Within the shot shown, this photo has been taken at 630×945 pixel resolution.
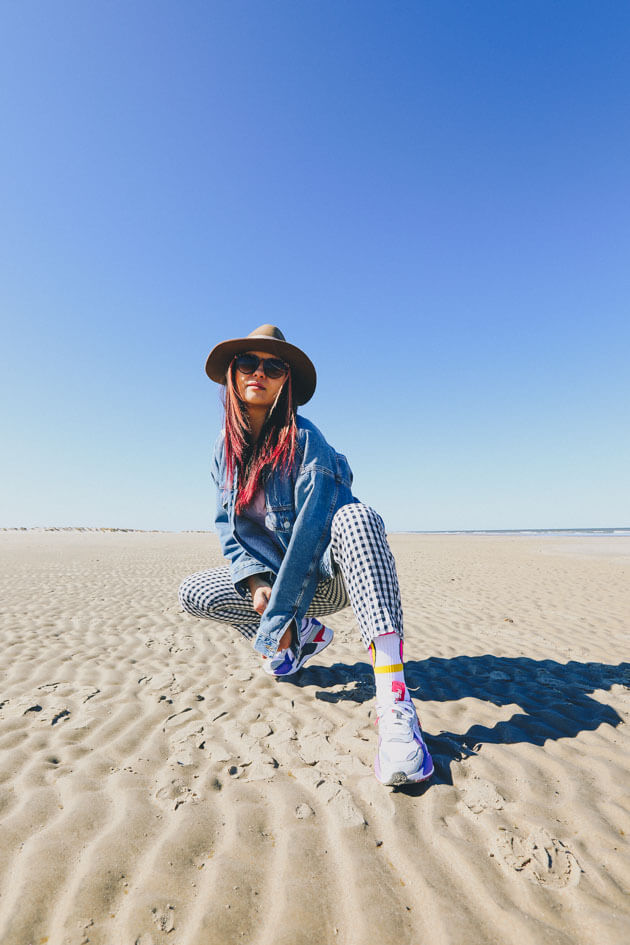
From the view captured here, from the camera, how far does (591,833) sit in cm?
154

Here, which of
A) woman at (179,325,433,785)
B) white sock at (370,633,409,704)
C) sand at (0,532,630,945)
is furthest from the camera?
woman at (179,325,433,785)

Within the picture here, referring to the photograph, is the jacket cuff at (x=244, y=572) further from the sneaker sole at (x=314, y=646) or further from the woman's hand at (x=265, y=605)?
the sneaker sole at (x=314, y=646)

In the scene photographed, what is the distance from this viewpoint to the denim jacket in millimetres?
2367

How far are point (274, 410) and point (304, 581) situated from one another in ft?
3.45

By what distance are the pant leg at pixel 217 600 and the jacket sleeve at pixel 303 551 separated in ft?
1.29

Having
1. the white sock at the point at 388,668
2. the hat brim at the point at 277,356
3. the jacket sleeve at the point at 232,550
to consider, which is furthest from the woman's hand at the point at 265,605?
the hat brim at the point at 277,356

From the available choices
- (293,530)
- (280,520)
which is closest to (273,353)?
(280,520)

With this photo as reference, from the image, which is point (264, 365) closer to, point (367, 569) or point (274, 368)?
point (274, 368)

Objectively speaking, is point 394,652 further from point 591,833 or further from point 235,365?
point 235,365

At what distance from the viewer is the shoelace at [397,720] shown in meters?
1.75

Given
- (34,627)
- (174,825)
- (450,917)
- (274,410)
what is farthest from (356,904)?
(34,627)

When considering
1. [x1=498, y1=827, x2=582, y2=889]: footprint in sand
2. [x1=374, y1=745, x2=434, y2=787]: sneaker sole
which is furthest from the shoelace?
[x1=498, y1=827, x2=582, y2=889]: footprint in sand

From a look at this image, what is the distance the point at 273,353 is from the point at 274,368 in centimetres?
12

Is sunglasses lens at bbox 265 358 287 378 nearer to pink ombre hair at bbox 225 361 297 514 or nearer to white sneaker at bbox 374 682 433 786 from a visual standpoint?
pink ombre hair at bbox 225 361 297 514
